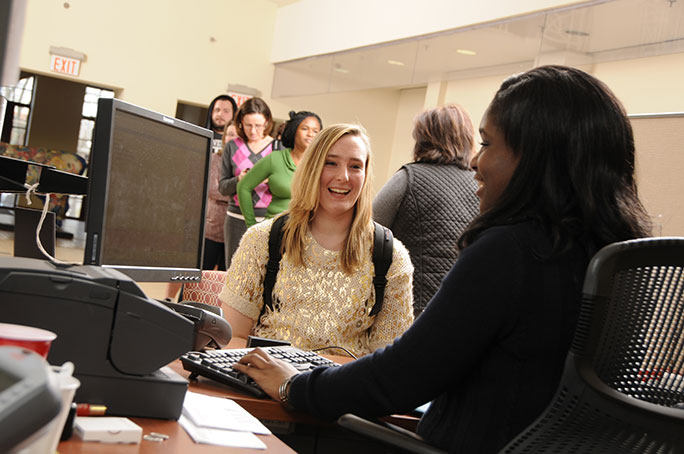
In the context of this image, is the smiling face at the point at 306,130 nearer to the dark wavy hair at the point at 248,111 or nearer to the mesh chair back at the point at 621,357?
the dark wavy hair at the point at 248,111

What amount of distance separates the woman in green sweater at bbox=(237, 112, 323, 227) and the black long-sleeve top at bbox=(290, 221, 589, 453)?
3325 millimetres

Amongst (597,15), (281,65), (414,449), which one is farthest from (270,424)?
(281,65)

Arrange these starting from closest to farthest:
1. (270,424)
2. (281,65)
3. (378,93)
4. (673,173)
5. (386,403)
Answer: (386,403)
(270,424)
(673,173)
(281,65)
(378,93)

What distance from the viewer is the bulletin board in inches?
117

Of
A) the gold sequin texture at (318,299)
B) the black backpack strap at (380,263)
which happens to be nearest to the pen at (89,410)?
the gold sequin texture at (318,299)

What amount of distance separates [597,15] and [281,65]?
586cm

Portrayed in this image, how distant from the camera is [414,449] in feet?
4.12

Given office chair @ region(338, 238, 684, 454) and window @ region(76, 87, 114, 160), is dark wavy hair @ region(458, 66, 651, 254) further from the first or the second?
window @ region(76, 87, 114, 160)

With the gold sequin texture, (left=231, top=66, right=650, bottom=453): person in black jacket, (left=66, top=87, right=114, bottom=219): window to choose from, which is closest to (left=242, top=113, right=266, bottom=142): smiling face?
the gold sequin texture

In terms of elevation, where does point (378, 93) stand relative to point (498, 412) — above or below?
above

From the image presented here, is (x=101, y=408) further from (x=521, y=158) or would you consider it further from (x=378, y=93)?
(x=378, y=93)

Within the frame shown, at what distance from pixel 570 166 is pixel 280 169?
339 cm

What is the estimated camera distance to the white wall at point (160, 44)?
9.18 m

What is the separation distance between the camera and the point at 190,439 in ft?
3.92
